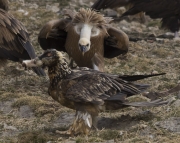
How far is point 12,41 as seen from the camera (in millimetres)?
8477

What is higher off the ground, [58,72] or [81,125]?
[58,72]

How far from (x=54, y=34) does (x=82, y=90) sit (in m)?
3.30

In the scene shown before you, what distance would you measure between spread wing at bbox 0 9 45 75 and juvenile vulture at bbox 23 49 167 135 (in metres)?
2.46

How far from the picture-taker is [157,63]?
33.9 ft

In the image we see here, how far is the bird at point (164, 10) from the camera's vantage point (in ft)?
42.8

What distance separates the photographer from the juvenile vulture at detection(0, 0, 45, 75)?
840cm

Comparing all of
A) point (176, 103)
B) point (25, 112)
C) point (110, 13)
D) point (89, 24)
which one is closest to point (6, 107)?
point (25, 112)

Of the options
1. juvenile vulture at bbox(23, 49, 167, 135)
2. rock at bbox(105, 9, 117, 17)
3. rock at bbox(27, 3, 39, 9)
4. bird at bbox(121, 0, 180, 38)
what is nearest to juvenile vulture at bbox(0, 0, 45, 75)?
juvenile vulture at bbox(23, 49, 167, 135)

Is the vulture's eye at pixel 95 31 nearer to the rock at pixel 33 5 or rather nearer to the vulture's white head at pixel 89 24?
the vulture's white head at pixel 89 24

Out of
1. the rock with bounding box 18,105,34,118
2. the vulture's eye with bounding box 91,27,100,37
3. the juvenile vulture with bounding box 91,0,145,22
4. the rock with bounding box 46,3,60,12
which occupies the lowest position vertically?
the rock with bounding box 18,105,34,118

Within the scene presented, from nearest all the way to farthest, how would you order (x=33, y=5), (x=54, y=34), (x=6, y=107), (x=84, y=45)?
(x=6, y=107) < (x=84, y=45) < (x=54, y=34) < (x=33, y=5)

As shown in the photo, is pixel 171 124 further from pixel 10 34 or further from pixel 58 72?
pixel 10 34

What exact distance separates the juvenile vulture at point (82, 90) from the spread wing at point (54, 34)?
2.60 metres

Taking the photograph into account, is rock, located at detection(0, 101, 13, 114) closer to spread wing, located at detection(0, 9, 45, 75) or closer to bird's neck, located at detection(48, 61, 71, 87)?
spread wing, located at detection(0, 9, 45, 75)
